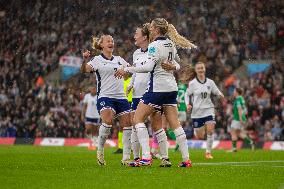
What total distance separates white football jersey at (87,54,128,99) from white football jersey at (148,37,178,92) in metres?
1.70

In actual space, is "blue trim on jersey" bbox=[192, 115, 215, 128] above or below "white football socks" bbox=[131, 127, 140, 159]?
above

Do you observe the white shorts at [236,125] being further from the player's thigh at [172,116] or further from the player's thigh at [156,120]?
the player's thigh at [172,116]

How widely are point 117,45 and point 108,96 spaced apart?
20.9 metres

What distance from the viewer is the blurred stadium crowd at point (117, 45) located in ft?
117

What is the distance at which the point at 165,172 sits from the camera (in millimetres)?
12172

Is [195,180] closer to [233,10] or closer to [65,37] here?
[233,10]

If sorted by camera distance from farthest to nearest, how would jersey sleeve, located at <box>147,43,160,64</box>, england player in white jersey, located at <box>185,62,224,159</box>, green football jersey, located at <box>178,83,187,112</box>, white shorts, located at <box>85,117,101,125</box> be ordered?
white shorts, located at <box>85,117,101,125</box>, green football jersey, located at <box>178,83,187,112</box>, england player in white jersey, located at <box>185,62,224,159</box>, jersey sleeve, located at <box>147,43,160,64</box>

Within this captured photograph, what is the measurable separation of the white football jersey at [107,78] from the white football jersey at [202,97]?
5.59 meters

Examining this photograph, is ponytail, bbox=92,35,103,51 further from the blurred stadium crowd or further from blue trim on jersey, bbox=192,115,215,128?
the blurred stadium crowd

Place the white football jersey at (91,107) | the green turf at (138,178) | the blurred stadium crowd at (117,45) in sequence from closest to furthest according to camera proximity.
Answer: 1. the green turf at (138,178)
2. the white football jersey at (91,107)
3. the blurred stadium crowd at (117,45)

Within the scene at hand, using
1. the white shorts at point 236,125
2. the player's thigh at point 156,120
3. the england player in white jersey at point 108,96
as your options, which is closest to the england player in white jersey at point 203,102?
the england player in white jersey at point 108,96

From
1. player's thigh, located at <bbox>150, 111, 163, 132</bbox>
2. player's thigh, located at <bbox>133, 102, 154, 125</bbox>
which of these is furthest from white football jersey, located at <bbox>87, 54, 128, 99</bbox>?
player's thigh, located at <bbox>133, 102, 154, 125</bbox>

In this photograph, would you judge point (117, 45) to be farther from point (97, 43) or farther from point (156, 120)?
point (156, 120)

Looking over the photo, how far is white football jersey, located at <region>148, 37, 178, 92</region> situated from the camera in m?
13.2
